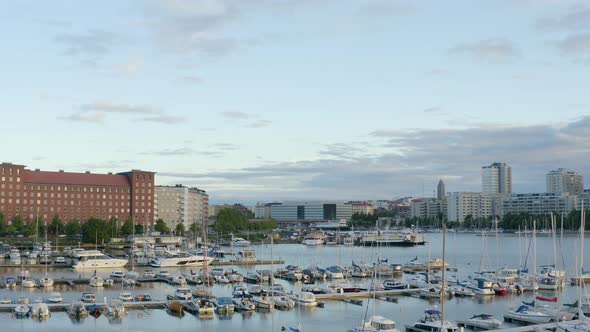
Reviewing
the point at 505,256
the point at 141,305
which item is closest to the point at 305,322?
the point at 141,305

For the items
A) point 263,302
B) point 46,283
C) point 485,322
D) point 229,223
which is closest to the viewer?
point 485,322

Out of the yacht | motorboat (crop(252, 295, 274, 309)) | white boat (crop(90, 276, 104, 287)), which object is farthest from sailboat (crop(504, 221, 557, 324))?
the yacht

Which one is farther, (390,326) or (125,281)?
(125,281)

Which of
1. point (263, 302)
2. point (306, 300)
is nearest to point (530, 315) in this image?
point (306, 300)

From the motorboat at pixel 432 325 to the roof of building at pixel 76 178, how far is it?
7222cm

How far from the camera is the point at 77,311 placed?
99.9 ft

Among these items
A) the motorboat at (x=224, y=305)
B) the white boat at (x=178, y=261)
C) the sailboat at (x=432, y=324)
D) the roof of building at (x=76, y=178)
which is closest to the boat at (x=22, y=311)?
the motorboat at (x=224, y=305)

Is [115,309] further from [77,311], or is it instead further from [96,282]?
[96,282]

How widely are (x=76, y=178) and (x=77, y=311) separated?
2605 inches

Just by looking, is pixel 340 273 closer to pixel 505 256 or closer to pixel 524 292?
pixel 524 292

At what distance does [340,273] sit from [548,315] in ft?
65.0

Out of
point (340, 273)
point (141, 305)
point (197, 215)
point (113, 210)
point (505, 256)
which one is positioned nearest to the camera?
point (141, 305)

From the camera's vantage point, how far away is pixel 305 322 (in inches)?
1179

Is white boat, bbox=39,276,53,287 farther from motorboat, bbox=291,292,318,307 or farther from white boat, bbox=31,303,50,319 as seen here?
motorboat, bbox=291,292,318,307
